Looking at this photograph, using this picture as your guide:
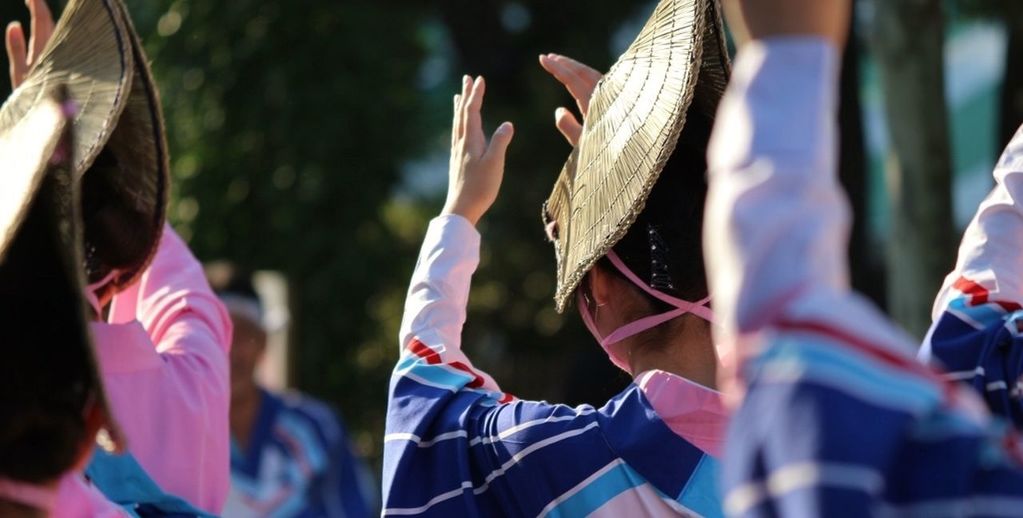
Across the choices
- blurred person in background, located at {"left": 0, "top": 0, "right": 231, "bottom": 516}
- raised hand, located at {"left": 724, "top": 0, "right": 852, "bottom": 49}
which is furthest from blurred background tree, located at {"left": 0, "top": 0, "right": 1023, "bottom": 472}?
raised hand, located at {"left": 724, "top": 0, "right": 852, "bottom": 49}

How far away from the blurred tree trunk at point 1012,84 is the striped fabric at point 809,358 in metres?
5.92

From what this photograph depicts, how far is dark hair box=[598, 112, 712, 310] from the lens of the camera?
8.00ft

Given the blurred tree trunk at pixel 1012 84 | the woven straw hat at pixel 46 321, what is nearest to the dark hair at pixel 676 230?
the woven straw hat at pixel 46 321

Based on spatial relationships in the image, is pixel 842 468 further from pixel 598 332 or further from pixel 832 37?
pixel 598 332

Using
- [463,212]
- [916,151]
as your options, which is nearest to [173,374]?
[463,212]

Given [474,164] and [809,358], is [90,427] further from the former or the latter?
[474,164]

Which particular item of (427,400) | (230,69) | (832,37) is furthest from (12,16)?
(832,37)

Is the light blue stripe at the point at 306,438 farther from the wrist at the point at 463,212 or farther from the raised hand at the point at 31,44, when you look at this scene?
the wrist at the point at 463,212

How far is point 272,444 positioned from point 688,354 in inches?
170

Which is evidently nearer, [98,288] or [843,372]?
[843,372]

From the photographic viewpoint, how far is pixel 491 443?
2.48 metres

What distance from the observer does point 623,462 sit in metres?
2.40

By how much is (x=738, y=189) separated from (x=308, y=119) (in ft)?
22.3

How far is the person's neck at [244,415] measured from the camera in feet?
21.3
